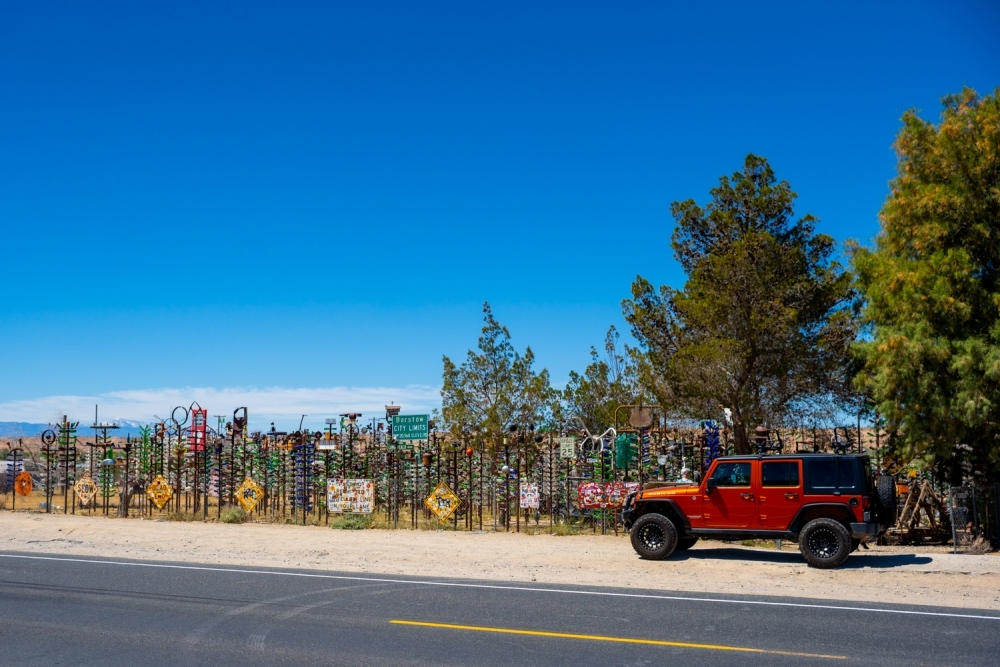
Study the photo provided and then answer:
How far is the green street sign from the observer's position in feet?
82.6

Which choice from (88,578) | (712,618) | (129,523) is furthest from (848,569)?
(129,523)

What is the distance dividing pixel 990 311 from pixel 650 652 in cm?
1216

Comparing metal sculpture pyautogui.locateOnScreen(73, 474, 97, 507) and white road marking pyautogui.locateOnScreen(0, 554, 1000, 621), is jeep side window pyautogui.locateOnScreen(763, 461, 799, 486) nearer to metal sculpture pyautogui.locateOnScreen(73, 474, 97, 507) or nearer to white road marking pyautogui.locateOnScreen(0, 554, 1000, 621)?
white road marking pyautogui.locateOnScreen(0, 554, 1000, 621)

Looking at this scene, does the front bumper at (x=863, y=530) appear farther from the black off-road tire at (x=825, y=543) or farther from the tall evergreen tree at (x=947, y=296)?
the tall evergreen tree at (x=947, y=296)

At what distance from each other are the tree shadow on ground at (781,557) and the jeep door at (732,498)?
1057 millimetres

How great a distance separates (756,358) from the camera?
24.4 meters

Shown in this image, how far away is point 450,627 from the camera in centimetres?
988

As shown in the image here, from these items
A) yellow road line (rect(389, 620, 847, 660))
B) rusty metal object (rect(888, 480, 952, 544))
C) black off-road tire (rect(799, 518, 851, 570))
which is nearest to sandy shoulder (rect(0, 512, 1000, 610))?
black off-road tire (rect(799, 518, 851, 570))

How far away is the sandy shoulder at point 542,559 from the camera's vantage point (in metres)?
13.7

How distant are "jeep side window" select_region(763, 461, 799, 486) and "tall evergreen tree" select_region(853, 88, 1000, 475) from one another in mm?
3467

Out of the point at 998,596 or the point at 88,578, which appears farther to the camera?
the point at 88,578

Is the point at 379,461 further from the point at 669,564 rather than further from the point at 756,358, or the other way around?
the point at 669,564

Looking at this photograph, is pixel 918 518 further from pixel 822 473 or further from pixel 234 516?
pixel 234 516

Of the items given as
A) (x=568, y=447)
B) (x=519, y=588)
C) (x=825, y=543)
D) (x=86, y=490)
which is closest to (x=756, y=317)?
(x=568, y=447)
